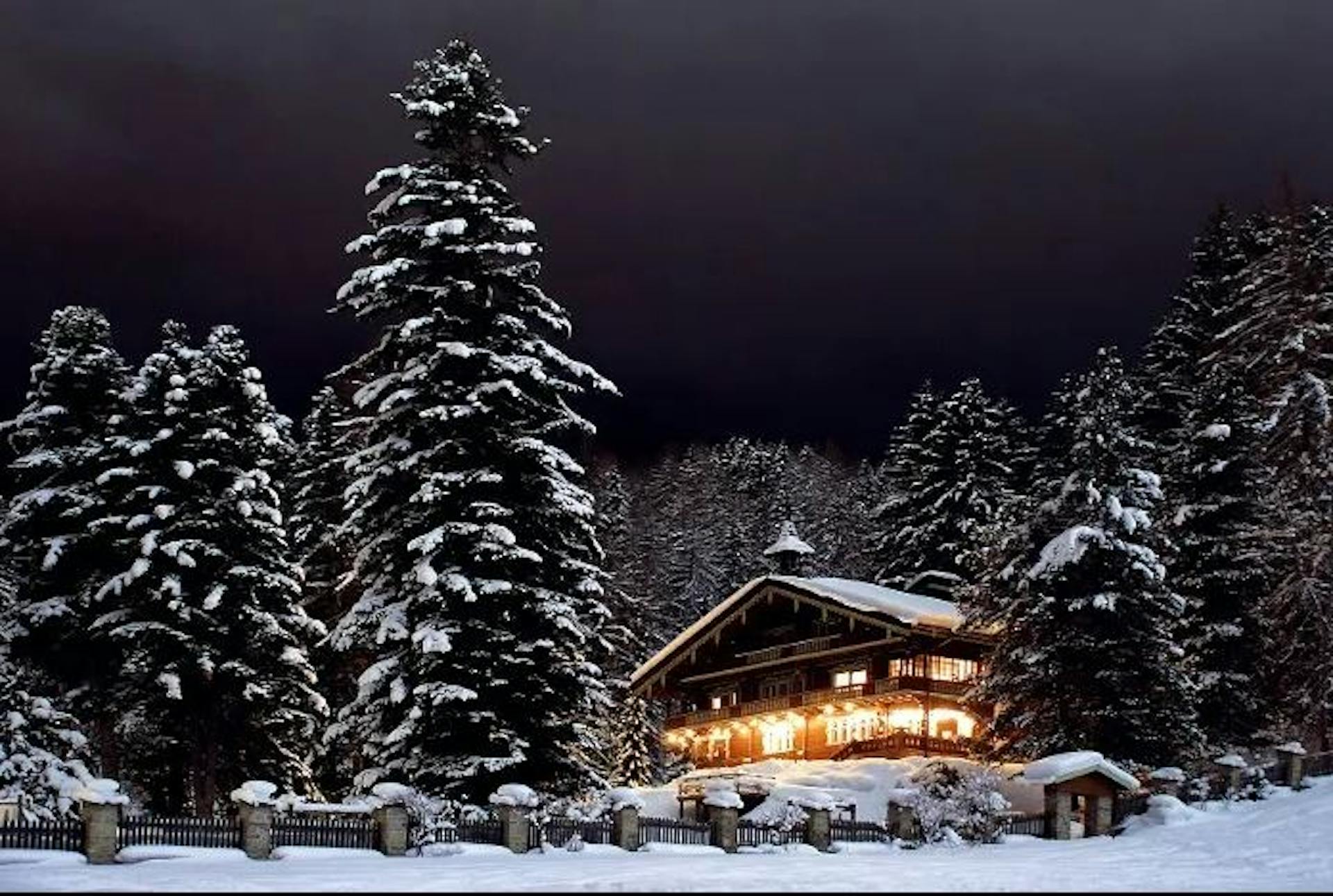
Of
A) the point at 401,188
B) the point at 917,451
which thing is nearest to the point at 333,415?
the point at 401,188

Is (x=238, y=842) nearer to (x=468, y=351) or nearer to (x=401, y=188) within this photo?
(x=468, y=351)

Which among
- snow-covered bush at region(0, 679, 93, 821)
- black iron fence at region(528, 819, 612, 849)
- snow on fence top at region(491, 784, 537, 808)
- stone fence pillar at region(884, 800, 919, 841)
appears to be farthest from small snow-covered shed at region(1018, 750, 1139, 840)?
snow-covered bush at region(0, 679, 93, 821)

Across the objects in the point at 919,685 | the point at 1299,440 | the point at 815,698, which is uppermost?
the point at 1299,440

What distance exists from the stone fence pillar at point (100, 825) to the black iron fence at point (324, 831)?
3.40 meters

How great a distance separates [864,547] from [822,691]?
35885 mm

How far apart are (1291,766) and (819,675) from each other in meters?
23.9

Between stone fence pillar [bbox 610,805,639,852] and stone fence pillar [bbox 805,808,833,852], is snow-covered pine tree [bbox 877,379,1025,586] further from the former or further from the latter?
stone fence pillar [bbox 610,805,639,852]

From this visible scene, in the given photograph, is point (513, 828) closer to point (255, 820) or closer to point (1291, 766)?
point (255, 820)

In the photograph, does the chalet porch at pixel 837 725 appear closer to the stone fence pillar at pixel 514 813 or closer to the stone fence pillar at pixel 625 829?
the stone fence pillar at pixel 625 829

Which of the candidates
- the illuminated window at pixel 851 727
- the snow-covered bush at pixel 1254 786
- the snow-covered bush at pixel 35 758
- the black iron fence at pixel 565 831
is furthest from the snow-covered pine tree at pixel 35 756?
the illuminated window at pixel 851 727

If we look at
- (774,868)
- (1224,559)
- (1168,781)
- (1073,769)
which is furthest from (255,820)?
(1224,559)

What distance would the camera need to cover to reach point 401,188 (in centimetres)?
3516

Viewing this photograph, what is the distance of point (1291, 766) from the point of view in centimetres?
3988

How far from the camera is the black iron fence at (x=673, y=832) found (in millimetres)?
31766
